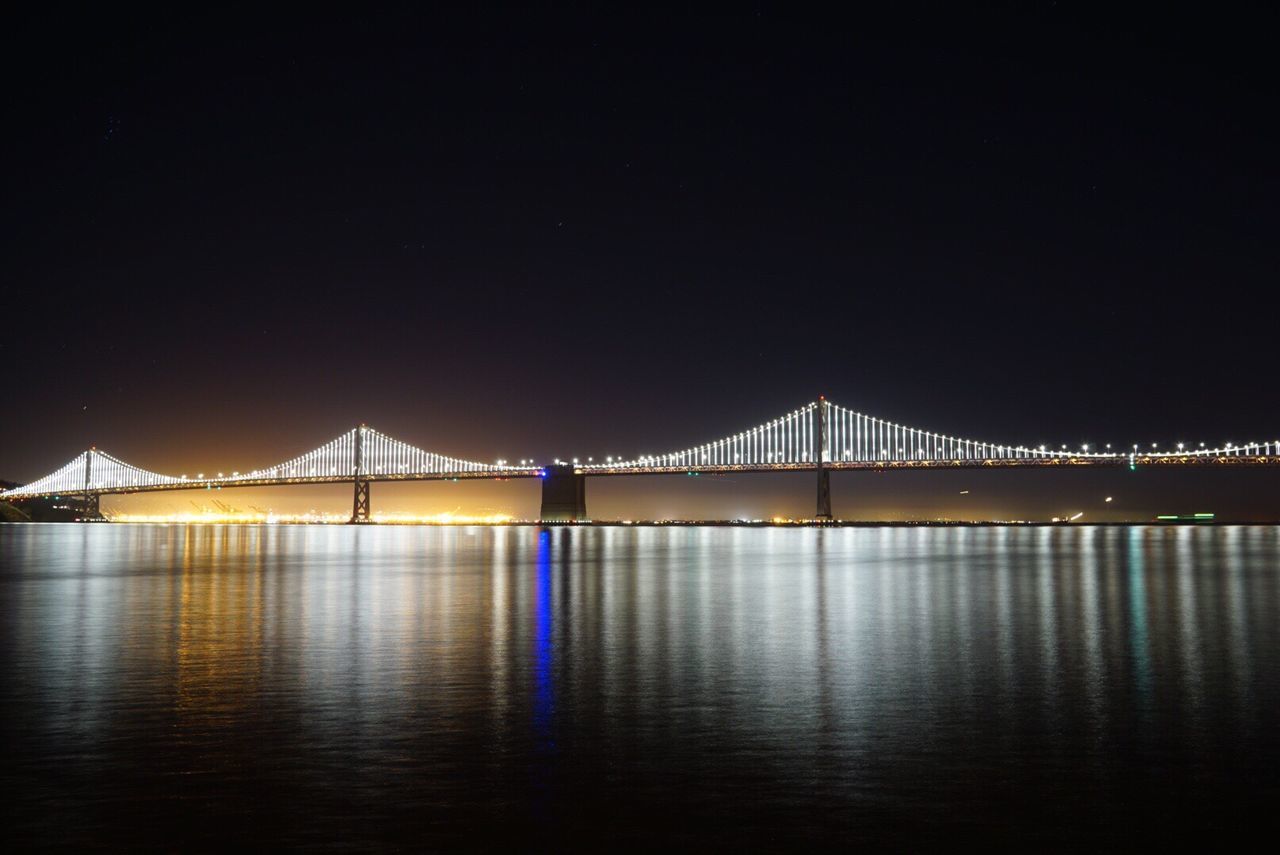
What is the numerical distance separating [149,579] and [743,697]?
19374mm

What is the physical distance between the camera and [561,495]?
83188 millimetres

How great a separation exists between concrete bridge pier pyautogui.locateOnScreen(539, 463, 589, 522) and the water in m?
62.9

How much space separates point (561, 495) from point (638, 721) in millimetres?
74647

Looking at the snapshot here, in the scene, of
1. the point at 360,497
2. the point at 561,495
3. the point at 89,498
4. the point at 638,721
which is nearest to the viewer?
the point at 638,721

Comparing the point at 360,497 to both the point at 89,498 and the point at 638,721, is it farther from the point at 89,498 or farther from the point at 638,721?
the point at 638,721

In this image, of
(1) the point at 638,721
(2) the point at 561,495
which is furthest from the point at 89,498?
(1) the point at 638,721

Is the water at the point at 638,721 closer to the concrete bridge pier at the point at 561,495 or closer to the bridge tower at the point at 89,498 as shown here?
the concrete bridge pier at the point at 561,495

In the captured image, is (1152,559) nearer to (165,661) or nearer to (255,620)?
(255,620)

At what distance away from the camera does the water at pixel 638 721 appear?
20.1 feet

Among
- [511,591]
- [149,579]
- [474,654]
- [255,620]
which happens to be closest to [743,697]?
[474,654]

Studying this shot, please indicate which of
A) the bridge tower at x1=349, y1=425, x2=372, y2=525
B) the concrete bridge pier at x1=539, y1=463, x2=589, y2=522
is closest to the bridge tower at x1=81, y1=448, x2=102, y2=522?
the bridge tower at x1=349, y1=425, x2=372, y2=525

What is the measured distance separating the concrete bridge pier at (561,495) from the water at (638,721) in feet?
206

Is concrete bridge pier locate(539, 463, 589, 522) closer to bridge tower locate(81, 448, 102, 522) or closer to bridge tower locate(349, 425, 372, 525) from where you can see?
bridge tower locate(349, 425, 372, 525)

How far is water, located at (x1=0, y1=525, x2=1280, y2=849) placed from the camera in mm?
6113
